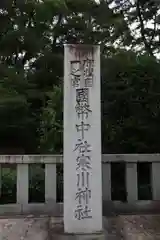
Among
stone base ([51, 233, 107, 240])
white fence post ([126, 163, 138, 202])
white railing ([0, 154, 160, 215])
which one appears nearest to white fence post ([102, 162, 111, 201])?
white railing ([0, 154, 160, 215])

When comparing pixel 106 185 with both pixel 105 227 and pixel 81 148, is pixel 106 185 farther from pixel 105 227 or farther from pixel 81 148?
pixel 81 148

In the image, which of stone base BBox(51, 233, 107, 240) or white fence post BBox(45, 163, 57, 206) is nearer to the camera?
stone base BBox(51, 233, 107, 240)

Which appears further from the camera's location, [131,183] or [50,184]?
[131,183]

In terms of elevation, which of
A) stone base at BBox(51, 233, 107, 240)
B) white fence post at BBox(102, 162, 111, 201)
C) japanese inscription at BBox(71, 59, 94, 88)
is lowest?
stone base at BBox(51, 233, 107, 240)

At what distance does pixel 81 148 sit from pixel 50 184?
115 centimetres

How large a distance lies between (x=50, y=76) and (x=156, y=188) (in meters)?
5.31

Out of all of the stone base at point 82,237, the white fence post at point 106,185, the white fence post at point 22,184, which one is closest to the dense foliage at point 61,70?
the white fence post at point 106,185

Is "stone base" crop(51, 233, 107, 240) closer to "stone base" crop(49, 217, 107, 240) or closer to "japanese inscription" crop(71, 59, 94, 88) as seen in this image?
"stone base" crop(49, 217, 107, 240)

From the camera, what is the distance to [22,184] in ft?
17.4

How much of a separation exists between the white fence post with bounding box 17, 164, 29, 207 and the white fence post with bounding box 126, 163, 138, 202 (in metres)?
1.48

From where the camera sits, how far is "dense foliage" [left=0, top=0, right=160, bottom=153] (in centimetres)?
675

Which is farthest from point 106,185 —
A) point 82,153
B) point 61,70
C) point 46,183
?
point 61,70

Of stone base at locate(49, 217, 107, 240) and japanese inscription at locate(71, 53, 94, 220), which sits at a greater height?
japanese inscription at locate(71, 53, 94, 220)

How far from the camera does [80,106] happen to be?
14.8ft
